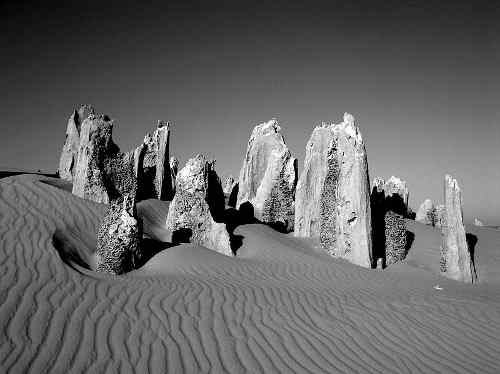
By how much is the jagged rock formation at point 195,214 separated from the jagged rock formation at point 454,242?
6474 millimetres

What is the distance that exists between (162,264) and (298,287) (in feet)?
10.4

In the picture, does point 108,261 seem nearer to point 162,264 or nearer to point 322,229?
point 162,264

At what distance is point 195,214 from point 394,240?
6.39 meters

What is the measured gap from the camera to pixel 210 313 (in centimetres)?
491

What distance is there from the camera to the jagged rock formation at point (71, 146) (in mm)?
19000

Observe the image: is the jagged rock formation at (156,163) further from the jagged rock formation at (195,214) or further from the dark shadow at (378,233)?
the dark shadow at (378,233)

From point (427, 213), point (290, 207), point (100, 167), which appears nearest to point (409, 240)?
point (290, 207)

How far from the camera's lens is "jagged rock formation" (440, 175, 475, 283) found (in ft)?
31.1

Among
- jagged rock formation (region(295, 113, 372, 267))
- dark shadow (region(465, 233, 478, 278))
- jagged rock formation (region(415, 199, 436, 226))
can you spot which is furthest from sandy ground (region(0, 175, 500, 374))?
jagged rock formation (region(415, 199, 436, 226))

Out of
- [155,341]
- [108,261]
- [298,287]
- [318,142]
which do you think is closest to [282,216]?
[318,142]

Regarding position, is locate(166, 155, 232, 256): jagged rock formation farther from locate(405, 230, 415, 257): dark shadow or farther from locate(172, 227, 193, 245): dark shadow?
locate(405, 230, 415, 257): dark shadow

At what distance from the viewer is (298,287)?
6934 millimetres

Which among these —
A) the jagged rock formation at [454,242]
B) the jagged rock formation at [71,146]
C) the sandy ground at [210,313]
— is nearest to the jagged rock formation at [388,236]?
the jagged rock formation at [454,242]

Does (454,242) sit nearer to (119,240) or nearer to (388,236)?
(388,236)
